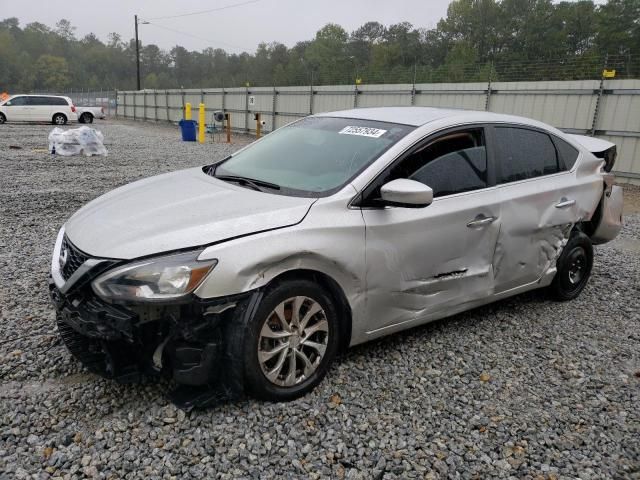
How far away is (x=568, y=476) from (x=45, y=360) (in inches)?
116

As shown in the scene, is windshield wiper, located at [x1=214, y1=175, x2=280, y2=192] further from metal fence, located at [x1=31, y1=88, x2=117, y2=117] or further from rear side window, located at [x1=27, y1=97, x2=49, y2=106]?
metal fence, located at [x1=31, y1=88, x2=117, y2=117]

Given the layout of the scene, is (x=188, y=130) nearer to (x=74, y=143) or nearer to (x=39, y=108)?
(x=74, y=143)

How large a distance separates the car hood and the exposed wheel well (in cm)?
27

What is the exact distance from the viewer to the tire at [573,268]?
437 cm

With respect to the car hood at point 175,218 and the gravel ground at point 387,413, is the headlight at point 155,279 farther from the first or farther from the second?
the gravel ground at point 387,413

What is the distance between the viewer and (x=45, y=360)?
323cm

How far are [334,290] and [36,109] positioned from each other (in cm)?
2884

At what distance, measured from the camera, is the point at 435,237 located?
330cm

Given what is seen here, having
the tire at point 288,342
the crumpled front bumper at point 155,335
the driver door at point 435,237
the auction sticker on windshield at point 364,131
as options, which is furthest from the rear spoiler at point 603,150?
the crumpled front bumper at point 155,335

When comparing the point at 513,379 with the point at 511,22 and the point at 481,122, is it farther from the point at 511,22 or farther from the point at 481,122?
the point at 511,22

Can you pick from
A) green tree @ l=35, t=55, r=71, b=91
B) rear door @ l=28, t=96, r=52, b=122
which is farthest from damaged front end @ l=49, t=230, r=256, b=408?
green tree @ l=35, t=55, r=71, b=91

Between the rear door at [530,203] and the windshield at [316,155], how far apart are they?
0.94m

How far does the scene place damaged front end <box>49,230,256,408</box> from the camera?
2488 mm

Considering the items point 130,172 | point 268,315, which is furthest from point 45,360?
point 130,172
